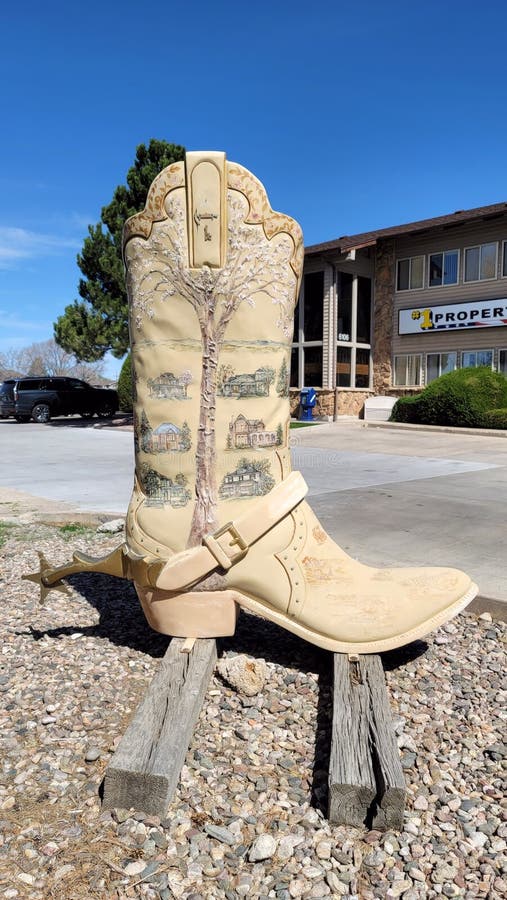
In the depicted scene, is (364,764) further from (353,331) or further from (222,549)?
(353,331)

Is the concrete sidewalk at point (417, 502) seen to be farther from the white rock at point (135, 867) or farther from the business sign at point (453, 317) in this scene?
the business sign at point (453, 317)

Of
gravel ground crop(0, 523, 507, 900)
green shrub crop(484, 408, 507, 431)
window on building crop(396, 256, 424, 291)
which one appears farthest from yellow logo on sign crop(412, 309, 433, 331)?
gravel ground crop(0, 523, 507, 900)

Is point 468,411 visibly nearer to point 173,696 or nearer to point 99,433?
point 99,433

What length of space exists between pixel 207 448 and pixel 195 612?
0.59 m

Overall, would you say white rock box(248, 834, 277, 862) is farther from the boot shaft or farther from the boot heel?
the boot shaft

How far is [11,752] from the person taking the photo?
6.01ft

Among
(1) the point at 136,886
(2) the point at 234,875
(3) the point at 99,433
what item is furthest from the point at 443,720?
(3) the point at 99,433

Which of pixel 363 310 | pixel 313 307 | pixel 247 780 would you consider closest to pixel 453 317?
pixel 363 310

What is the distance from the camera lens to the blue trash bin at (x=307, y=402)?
69.0 ft

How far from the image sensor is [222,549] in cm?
209

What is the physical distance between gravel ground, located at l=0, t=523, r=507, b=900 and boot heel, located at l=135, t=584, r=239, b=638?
0.22 m

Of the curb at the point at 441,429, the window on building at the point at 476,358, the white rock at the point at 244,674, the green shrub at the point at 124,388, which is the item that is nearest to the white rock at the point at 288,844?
the white rock at the point at 244,674

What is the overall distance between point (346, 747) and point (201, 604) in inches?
29.0

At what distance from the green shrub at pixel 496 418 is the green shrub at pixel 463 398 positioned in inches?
4.6
